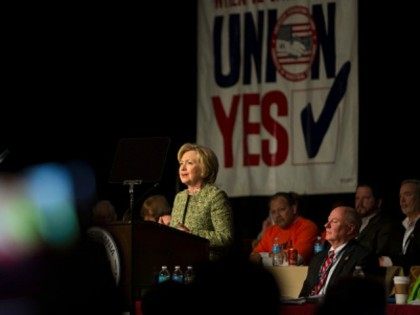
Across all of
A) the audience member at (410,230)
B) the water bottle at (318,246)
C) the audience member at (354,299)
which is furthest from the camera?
the water bottle at (318,246)

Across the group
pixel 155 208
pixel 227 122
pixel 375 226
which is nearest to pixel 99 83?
pixel 227 122

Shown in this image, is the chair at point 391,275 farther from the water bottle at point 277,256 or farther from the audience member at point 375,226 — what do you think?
the audience member at point 375,226

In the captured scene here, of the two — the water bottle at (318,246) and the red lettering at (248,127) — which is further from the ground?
the red lettering at (248,127)

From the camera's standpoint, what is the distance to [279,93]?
349 inches

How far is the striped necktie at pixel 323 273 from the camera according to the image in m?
5.88

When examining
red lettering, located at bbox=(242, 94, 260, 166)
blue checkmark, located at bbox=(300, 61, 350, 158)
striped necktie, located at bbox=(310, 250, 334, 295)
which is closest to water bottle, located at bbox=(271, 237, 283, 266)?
striped necktie, located at bbox=(310, 250, 334, 295)

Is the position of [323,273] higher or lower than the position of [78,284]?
lower

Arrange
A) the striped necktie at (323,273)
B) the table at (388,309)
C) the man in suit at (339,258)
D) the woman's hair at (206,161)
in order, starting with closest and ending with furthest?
1. the table at (388,309)
2. the woman's hair at (206,161)
3. the man in suit at (339,258)
4. the striped necktie at (323,273)

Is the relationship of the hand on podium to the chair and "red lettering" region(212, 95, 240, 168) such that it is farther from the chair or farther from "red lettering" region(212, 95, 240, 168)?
"red lettering" region(212, 95, 240, 168)

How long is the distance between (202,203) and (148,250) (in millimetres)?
392

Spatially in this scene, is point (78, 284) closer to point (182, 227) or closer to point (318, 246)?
point (182, 227)

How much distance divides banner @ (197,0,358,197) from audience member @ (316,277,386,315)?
21.0 feet

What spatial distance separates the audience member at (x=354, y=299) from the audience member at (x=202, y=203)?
10.7 ft

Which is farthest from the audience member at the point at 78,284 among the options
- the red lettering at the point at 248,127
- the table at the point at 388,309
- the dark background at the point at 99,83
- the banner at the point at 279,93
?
the dark background at the point at 99,83
